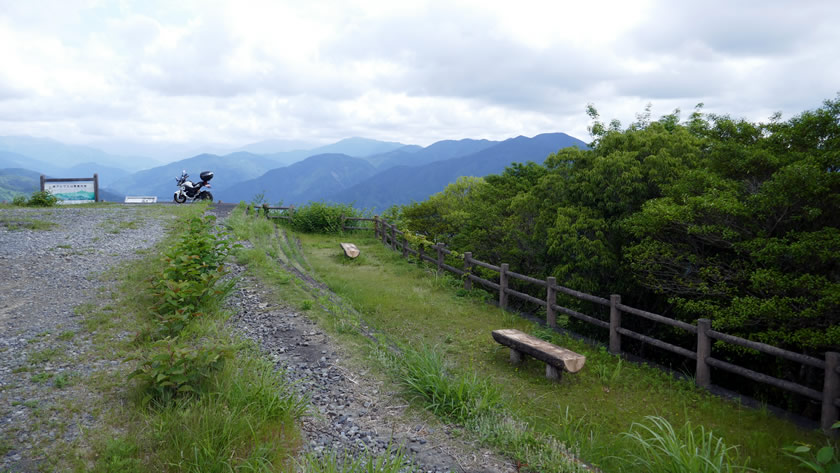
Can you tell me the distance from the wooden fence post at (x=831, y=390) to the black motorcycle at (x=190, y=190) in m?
24.7

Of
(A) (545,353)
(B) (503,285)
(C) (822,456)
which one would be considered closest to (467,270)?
(B) (503,285)

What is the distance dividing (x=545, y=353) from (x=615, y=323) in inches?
72.4

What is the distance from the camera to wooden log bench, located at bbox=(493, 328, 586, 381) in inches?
246

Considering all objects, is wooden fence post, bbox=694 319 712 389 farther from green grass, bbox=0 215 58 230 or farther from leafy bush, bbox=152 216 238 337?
green grass, bbox=0 215 58 230

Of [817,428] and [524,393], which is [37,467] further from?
[817,428]

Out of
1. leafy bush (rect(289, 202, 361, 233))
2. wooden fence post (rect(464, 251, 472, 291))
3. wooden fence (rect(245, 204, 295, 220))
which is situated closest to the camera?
wooden fence post (rect(464, 251, 472, 291))

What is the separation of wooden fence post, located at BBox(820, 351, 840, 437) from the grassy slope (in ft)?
0.56

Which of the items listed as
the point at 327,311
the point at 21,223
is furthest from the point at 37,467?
the point at 21,223

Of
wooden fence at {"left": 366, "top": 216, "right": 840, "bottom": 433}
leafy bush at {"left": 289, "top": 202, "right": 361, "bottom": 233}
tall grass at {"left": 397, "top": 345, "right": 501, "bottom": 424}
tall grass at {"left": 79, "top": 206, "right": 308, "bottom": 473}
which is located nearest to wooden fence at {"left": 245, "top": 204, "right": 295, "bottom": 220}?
leafy bush at {"left": 289, "top": 202, "right": 361, "bottom": 233}

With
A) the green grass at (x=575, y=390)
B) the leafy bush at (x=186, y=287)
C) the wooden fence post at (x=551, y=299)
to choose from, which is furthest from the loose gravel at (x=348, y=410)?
the wooden fence post at (x=551, y=299)

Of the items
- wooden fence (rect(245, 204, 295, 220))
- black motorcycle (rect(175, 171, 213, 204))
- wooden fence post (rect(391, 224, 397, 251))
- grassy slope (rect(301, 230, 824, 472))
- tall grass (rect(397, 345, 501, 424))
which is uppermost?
black motorcycle (rect(175, 171, 213, 204))

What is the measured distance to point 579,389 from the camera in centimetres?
632

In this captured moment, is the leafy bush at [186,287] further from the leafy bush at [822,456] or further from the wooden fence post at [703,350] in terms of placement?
the wooden fence post at [703,350]

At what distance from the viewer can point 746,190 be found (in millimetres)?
7266
